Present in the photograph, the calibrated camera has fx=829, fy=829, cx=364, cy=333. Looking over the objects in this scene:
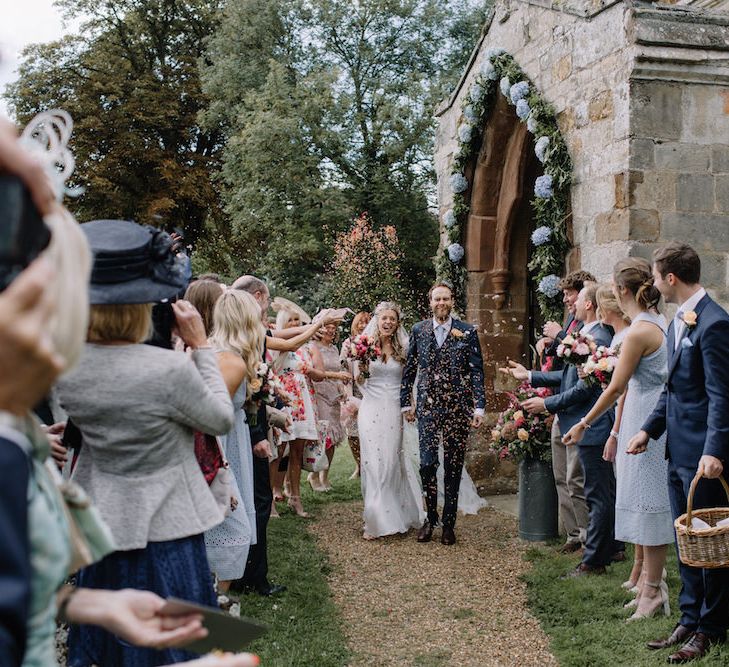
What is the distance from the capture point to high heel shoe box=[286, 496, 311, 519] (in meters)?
8.20

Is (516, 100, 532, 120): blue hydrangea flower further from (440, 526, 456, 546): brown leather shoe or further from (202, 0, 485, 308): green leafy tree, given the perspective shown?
(202, 0, 485, 308): green leafy tree

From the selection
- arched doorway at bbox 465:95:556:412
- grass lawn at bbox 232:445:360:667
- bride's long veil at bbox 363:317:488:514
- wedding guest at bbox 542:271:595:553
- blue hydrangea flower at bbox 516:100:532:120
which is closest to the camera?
grass lawn at bbox 232:445:360:667

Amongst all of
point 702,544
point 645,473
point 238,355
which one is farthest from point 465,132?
point 702,544

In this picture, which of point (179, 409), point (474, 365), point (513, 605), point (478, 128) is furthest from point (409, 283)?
point (179, 409)

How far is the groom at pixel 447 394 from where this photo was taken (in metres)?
7.14

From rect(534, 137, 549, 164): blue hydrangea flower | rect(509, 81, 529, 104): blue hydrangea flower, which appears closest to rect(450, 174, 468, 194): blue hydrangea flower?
rect(509, 81, 529, 104): blue hydrangea flower

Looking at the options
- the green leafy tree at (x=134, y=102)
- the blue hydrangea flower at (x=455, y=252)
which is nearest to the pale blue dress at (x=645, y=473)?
the blue hydrangea flower at (x=455, y=252)

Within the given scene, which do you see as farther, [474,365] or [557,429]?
[474,365]

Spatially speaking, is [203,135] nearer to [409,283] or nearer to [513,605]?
[409,283]

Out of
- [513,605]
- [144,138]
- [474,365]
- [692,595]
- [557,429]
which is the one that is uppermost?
[144,138]

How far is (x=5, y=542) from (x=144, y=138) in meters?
22.4

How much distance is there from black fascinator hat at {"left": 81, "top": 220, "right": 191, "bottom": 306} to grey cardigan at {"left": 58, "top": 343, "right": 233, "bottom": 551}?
179 millimetres

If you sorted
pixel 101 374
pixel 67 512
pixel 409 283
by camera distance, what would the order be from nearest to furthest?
pixel 67 512 < pixel 101 374 < pixel 409 283

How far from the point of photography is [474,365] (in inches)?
282
